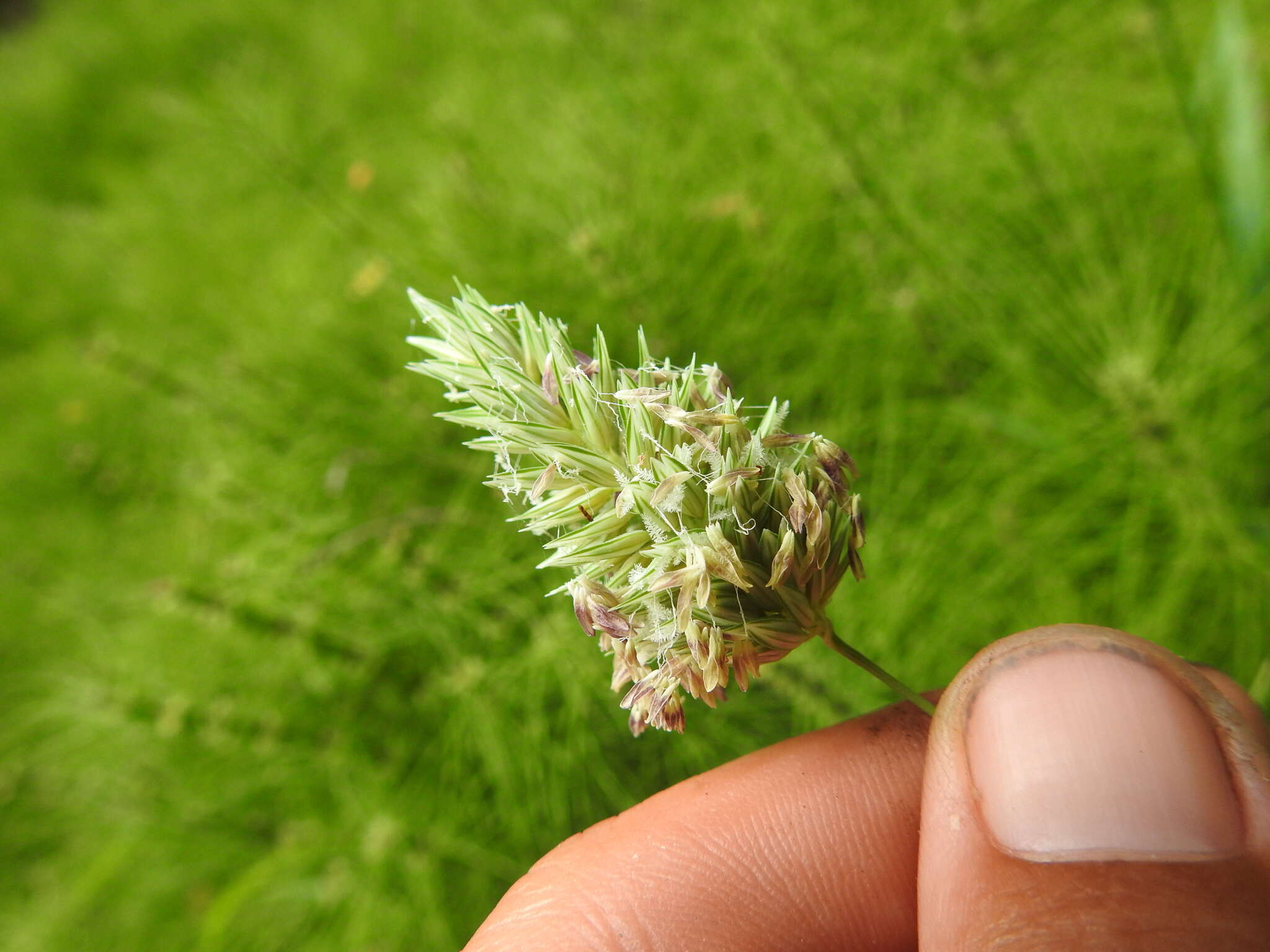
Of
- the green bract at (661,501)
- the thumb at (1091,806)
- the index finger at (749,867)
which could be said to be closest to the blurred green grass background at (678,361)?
the index finger at (749,867)

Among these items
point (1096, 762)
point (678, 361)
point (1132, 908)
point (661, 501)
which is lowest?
point (1132, 908)

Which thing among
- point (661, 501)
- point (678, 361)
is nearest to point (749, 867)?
point (661, 501)

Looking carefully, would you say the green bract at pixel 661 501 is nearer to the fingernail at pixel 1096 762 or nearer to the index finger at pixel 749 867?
the fingernail at pixel 1096 762

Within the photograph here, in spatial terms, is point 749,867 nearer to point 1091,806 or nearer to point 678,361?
point 1091,806

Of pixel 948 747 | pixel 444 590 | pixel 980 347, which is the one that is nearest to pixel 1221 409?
pixel 980 347

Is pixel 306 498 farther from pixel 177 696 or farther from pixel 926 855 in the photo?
pixel 926 855

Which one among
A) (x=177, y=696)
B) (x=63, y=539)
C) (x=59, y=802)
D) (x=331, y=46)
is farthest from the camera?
(x=331, y=46)
